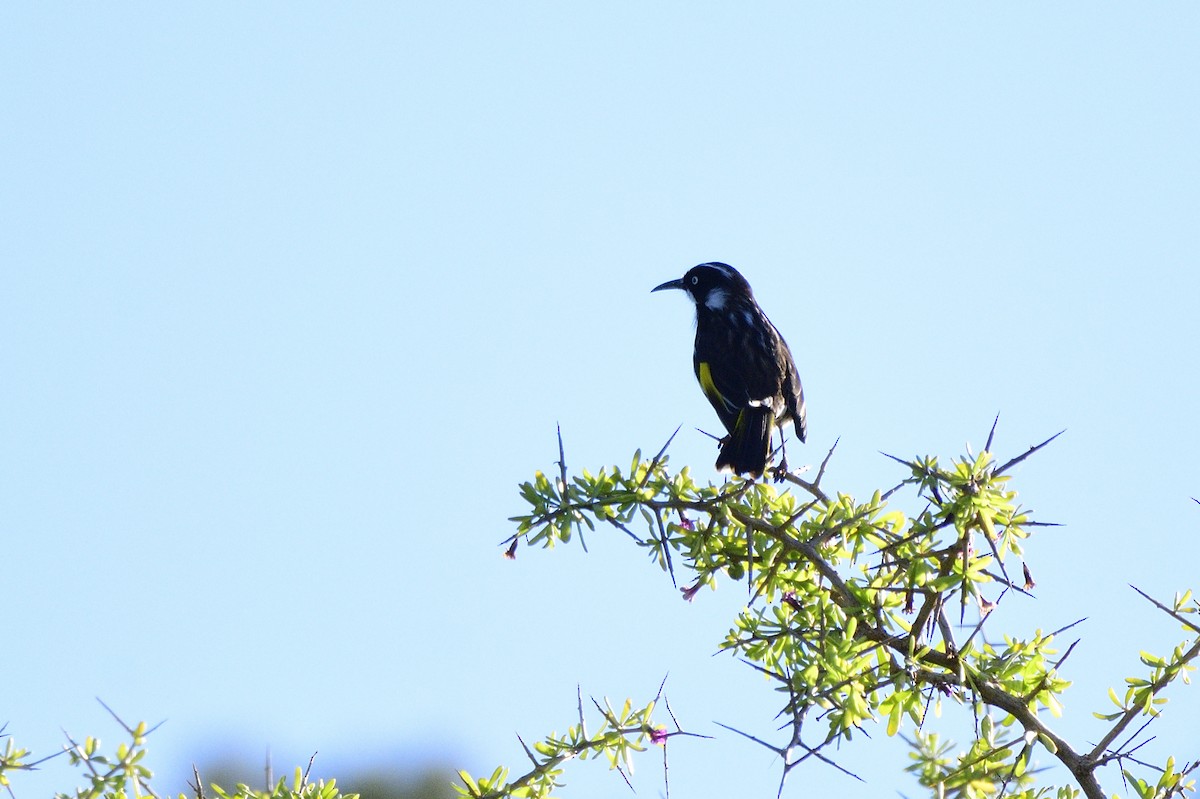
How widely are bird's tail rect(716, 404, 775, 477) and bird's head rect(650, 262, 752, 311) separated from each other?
69.6 inches

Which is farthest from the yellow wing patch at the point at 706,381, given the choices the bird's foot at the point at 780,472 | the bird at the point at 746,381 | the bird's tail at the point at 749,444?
the bird's foot at the point at 780,472

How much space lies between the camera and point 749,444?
6457 millimetres

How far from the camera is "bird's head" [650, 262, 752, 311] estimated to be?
8.67 meters

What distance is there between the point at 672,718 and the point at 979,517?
1.04 meters

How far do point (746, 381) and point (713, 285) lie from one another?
1.89m

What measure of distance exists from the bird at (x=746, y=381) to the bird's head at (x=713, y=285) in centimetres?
24

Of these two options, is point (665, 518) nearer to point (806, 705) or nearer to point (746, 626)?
point (746, 626)

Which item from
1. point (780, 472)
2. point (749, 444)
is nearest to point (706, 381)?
point (749, 444)

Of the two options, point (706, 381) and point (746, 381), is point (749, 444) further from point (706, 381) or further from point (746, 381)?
point (706, 381)

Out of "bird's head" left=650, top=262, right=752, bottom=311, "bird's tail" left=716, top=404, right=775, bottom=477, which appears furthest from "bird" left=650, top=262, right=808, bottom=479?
"bird's head" left=650, top=262, right=752, bottom=311

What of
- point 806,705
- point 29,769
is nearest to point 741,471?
point 806,705

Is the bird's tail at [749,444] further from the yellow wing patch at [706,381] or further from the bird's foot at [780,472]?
the yellow wing patch at [706,381]

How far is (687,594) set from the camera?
13.9 ft

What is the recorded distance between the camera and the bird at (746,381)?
6.43 m
